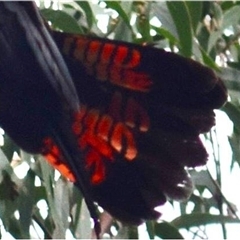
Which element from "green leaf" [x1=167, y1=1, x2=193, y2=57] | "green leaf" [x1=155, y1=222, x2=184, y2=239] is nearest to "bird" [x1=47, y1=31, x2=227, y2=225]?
"green leaf" [x1=167, y1=1, x2=193, y2=57]

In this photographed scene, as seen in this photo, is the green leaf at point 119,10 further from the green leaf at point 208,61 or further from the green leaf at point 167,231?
the green leaf at point 167,231

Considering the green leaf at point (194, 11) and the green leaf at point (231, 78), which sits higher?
the green leaf at point (194, 11)

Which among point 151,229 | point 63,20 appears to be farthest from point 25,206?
point 63,20

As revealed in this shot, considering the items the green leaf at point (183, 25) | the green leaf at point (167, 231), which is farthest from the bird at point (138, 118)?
the green leaf at point (167, 231)

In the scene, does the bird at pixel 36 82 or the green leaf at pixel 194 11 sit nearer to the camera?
the bird at pixel 36 82

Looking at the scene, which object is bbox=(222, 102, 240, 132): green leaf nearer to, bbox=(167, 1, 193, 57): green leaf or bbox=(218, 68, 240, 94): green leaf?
bbox=(218, 68, 240, 94): green leaf

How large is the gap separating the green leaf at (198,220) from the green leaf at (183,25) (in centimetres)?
29

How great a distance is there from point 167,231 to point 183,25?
14.1 inches

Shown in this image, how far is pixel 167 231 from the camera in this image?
2244 millimetres

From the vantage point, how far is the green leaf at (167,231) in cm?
224

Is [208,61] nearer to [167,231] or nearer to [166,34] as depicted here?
[166,34]

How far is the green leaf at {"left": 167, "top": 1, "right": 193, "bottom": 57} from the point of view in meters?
2.10

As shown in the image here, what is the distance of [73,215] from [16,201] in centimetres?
11

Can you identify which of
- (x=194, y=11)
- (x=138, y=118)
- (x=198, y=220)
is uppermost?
(x=194, y=11)
